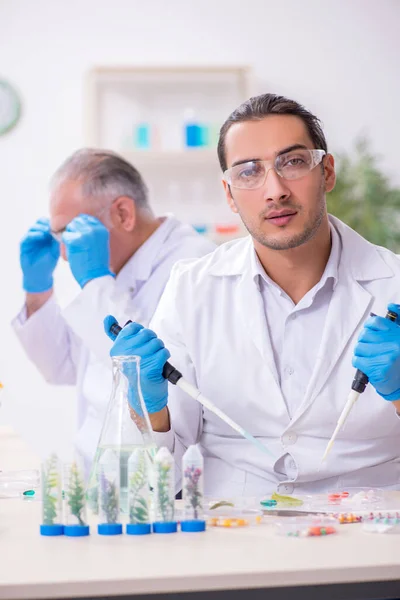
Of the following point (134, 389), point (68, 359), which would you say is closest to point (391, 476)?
point (134, 389)

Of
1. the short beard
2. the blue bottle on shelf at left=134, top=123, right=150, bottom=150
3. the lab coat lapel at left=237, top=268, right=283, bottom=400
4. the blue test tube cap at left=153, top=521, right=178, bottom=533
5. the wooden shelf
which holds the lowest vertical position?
the blue test tube cap at left=153, top=521, right=178, bottom=533

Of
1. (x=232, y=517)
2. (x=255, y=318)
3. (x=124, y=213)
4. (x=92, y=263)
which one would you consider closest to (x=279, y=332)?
(x=255, y=318)

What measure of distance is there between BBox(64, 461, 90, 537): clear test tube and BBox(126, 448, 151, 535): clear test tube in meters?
0.06

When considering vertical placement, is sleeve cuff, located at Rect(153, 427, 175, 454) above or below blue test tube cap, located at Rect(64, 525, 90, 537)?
below

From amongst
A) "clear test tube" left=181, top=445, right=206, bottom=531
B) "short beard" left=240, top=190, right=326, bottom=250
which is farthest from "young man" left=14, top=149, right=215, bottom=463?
"clear test tube" left=181, top=445, right=206, bottom=531

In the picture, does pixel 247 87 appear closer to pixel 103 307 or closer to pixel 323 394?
pixel 103 307

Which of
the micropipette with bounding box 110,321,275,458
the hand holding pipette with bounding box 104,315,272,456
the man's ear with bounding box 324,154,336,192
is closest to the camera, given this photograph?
the micropipette with bounding box 110,321,275,458

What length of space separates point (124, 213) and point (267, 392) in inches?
48.4

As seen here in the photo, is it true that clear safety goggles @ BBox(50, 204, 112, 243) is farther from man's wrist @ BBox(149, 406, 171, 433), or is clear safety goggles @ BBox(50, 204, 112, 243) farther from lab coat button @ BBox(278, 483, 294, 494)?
lab coat button @ BBox(278, 483, 294, 494)

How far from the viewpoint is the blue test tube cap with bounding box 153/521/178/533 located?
119cm

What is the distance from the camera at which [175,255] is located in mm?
2754

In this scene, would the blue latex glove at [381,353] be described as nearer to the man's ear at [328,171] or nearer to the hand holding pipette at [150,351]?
the hand holding pipette at [150,351]

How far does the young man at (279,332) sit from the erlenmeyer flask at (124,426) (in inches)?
13.2

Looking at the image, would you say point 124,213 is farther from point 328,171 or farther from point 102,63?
point 102,63
